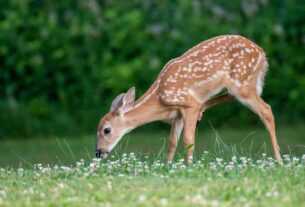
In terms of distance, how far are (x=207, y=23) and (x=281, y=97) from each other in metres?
1.67

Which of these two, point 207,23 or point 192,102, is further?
point 207,23

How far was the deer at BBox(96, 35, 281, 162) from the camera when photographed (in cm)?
1137

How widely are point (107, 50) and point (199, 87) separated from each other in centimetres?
657

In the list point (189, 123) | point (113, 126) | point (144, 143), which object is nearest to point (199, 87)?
point (189, 123)

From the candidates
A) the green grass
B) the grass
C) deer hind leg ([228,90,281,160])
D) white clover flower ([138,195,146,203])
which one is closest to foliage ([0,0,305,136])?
the green grass

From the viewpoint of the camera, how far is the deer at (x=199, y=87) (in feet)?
37.3

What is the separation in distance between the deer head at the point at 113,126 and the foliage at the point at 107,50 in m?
5.54

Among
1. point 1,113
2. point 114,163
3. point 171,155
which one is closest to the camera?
point 114,163

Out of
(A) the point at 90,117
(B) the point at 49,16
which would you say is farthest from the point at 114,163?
(B) the point at 49,16

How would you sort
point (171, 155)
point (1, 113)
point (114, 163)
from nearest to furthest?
point (114, 163)
point (171, 155)
point (1, 113)

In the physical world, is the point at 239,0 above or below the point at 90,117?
above

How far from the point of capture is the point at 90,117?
17.3 m

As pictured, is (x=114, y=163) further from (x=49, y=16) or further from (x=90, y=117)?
(x=49, y=16)

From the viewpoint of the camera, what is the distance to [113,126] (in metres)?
11.6
